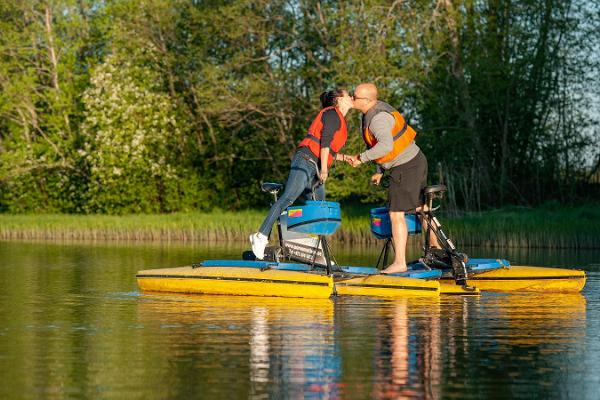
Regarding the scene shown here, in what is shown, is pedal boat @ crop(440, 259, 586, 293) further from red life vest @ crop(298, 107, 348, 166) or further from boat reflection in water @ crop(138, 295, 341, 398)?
boat reflection in water @ crop(138, 295, 341, 398)

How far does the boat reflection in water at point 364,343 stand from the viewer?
7.65 m

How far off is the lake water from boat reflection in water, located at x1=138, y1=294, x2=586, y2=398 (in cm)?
1

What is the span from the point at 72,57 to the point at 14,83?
260 cm

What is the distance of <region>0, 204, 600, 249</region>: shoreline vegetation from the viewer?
941 inches

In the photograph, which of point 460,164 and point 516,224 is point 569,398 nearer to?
point 516,224

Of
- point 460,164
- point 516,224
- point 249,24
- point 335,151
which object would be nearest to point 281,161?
point 249,24

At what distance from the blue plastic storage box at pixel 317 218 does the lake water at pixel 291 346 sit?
87cm

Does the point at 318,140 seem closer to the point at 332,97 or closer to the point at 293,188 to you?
the point at 332,97

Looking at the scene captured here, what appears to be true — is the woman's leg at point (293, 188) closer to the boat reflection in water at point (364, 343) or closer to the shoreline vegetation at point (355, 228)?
the boat reflection in water at point (364, 343)

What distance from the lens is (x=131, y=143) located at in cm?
3847

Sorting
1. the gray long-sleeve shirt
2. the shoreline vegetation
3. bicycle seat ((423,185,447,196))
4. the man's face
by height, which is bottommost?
the shoreline vegetation

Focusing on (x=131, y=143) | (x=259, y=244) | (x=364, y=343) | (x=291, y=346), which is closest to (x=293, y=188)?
(x=259, y=244)

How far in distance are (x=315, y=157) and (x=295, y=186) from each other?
0.42 meters

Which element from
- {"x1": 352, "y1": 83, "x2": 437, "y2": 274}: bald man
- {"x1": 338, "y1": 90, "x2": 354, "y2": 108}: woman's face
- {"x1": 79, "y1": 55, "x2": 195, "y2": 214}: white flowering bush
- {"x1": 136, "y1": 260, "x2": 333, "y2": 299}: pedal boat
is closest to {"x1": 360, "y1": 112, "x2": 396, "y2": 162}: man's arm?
{"x1": 352, "y1": 83, "x2": 437, "y2": 274}: bald man
